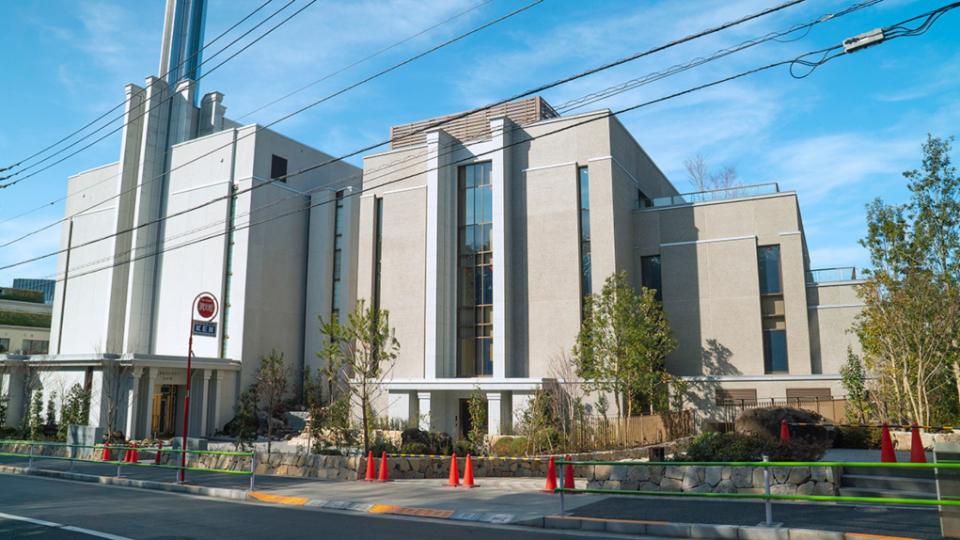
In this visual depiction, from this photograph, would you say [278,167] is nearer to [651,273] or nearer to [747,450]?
[651,273]

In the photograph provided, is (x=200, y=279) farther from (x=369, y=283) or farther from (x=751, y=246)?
(x=751, y=246)

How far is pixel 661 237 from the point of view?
117 feet

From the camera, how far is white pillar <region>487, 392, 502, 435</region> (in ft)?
106

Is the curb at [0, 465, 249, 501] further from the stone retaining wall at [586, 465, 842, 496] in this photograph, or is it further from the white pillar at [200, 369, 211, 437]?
the white pillar at [200, 369, 211, 437]

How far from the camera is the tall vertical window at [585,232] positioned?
3397 cm

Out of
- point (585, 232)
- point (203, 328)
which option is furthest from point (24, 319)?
point (585, 232)

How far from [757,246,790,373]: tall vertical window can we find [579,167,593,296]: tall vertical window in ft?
29.2

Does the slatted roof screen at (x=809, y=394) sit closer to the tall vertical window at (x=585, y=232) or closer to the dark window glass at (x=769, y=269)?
the dark window glass at (x=769, y=269)

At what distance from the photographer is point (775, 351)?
33000mm

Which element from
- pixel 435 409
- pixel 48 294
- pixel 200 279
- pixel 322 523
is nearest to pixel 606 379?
pixel 435 409

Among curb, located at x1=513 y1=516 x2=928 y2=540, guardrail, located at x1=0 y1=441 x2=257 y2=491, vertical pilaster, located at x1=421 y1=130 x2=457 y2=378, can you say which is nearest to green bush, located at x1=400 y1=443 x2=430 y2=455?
guardrail, located at x1=0 y1=441 x2=257 y2=491

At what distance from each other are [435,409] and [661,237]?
15645 millimetres

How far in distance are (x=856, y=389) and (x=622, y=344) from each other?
32.9 ft

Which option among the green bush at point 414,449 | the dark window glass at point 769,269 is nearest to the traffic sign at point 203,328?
the green bush at point 414,449
